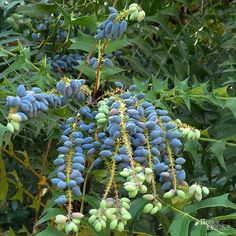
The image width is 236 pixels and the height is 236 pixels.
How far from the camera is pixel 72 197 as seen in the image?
1034 mm

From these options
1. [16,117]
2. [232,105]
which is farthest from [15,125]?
[232,105]

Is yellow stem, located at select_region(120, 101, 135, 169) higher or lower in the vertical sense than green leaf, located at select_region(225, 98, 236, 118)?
higher

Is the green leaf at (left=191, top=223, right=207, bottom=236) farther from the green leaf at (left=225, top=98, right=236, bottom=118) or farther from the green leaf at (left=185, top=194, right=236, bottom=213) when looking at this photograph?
the green leaf at (left=225, top=98, right=236, bottom=118)

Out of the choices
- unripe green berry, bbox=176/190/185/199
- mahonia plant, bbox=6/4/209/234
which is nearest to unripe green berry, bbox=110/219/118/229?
mahonia plant, bbox=6/4/209/234

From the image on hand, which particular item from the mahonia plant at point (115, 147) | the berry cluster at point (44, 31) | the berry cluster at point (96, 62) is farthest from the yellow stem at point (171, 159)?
the berry cluster at point (44, 31)

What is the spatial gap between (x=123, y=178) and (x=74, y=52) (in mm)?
649

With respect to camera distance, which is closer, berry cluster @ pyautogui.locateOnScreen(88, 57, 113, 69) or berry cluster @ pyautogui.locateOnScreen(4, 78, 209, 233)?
berry cluster @ pyautogui.locateOnScreen(4, 78, 209, 233)

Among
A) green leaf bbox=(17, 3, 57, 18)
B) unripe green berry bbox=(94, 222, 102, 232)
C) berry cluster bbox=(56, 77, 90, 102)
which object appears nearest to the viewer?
unripe green berry bbox=(94, 222, 102, 232)

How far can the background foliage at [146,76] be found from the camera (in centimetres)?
124

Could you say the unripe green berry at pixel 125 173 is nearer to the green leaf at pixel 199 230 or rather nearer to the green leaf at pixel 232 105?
the green leaf at pixel 199 230

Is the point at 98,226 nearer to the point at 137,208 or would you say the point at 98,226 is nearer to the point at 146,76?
the point at 137,208

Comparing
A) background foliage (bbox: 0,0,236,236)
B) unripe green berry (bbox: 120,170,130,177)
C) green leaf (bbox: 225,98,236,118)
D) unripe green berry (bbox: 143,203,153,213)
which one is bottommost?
background foliage (bbox: 0,0,236,236)

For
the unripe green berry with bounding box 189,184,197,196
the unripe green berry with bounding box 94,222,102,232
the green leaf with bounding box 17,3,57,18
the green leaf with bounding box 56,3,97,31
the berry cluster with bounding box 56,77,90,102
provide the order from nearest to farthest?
the unripe green berry with bounding box 94,222,102,232 < the unripe green berry with bounding box 189,184,197,196 < the berry cluster with bounding box 56,77,90,102 < the green leaf with bounding box 56,3,97,31 < the green leaf with bounding box 17,3,57,18

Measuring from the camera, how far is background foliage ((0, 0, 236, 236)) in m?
1.24
